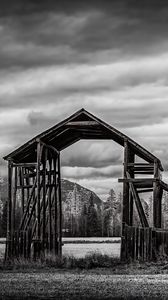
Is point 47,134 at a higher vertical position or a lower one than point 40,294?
higher

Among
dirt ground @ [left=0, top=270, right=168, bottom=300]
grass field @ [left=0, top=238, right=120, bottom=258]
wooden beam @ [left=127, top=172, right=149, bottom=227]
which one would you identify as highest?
wooden beam @ [left=127, top=172, right=149, bottom=227]

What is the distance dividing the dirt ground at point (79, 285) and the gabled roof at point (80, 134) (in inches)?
292

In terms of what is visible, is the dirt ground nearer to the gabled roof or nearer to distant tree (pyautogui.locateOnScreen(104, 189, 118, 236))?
the gabled roof

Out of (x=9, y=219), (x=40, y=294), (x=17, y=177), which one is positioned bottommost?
(x=40, y=294)

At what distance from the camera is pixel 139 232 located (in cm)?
2862

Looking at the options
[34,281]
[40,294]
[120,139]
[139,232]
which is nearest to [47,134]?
[120,139]

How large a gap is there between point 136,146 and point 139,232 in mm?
3654

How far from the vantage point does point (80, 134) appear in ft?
109

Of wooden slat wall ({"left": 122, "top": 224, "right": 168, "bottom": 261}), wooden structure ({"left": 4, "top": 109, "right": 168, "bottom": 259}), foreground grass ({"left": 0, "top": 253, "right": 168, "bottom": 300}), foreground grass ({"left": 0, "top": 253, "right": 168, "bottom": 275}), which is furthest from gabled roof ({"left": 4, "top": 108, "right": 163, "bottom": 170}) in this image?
foreground grass ({"left": 0, "top": 253, "right": 168, "bottom": 300})

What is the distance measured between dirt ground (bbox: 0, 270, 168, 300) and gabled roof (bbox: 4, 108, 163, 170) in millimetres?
7421

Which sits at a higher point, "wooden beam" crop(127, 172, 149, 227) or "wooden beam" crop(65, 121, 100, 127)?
"wooden beam" crop(65, 121, 100, 127)

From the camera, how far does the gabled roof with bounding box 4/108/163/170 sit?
29.9 meters

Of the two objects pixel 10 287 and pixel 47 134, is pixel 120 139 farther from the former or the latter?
pixel 10 287

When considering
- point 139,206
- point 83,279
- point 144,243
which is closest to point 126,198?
point 139,206
